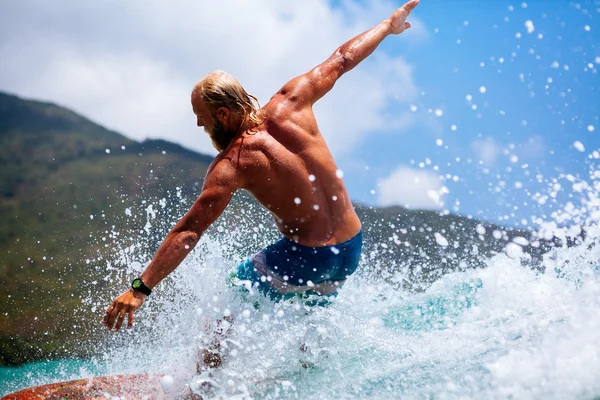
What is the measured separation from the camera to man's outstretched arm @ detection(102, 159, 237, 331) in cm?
309

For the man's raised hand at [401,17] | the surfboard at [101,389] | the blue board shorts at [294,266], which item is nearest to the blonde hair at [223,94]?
the blue board shorts at [294,266]

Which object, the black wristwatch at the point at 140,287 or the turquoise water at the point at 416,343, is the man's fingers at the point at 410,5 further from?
the black wristwatch at the point at 140,287

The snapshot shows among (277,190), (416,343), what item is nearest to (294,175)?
(277,190)

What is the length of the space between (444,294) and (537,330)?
190cm

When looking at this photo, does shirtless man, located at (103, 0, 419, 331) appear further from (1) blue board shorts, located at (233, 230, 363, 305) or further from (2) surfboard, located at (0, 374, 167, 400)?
(2) surfboard, located at (0, 374, 167, 400)

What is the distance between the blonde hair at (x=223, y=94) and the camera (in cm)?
328

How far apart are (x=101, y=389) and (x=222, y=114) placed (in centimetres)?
216

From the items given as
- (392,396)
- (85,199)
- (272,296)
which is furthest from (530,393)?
(85,199)

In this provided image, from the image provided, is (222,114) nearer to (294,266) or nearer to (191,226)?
(191,226)

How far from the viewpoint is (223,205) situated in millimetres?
3152

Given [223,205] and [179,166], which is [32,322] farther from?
[223,205]

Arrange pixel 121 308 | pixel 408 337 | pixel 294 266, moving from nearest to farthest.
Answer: pixel 121 308
pixel 294 266
pixel 408 337

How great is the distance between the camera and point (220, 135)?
133 inches

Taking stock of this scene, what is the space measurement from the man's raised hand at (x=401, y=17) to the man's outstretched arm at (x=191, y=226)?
5.98 feet
